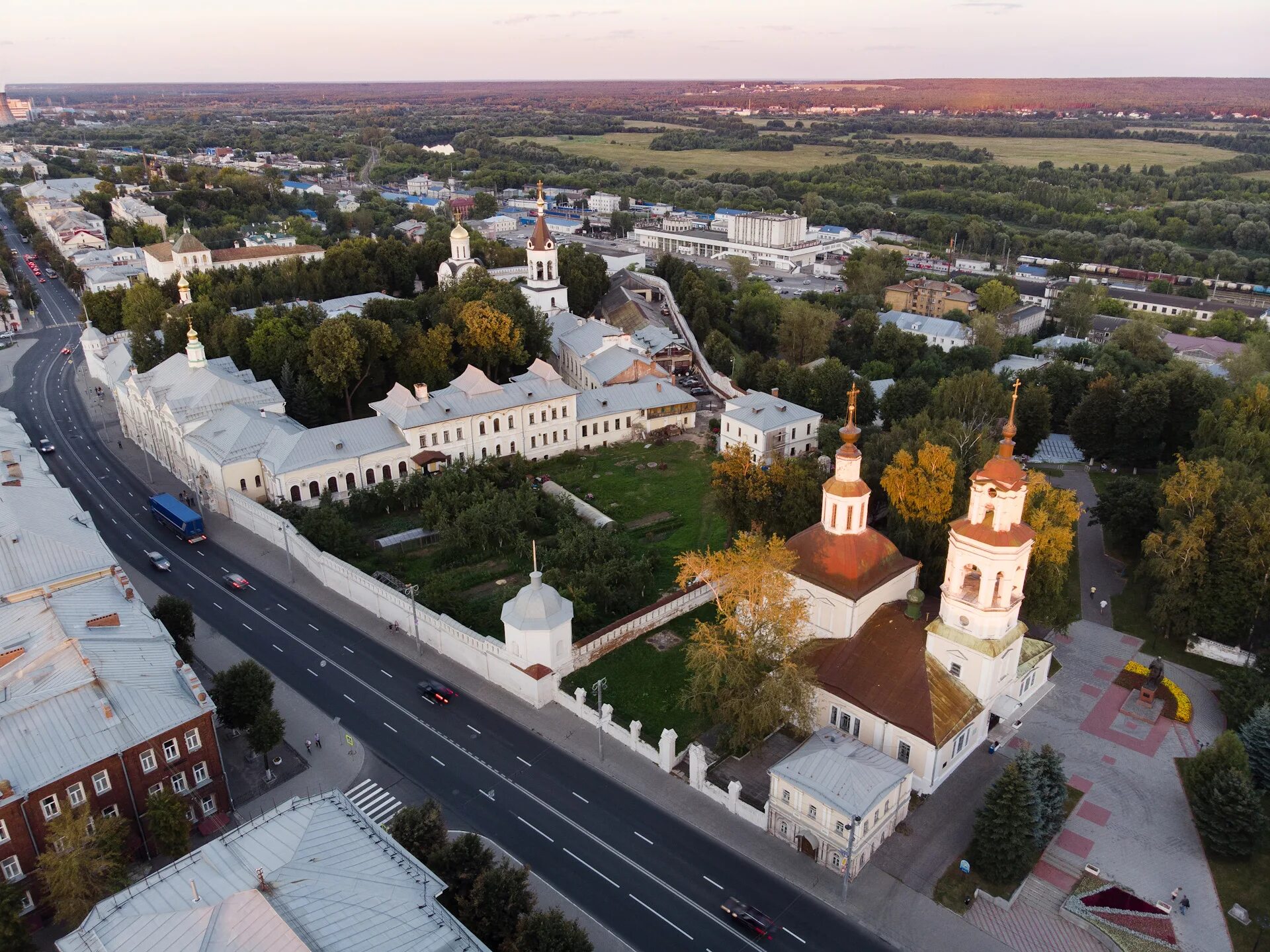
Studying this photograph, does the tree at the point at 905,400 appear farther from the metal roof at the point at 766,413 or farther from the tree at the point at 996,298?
the tree at the point at 996,298

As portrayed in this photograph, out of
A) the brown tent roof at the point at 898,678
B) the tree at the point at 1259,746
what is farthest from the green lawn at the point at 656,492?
the tree at the point at 1259,746

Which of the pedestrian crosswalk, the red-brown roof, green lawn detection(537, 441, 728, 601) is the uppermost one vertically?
the red-brown roof

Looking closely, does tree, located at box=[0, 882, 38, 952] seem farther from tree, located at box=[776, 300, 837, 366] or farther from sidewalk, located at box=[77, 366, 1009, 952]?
tree, located at box=[776, 300, 837, 366]

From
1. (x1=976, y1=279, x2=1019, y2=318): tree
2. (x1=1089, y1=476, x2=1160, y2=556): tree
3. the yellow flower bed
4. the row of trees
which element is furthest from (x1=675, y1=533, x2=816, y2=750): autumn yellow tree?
(x1=976, y1=279, x2=1019, y2=318): tree

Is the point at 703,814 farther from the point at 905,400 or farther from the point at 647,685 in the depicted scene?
the point at 905,400

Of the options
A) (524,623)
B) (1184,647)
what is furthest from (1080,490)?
(524,623)

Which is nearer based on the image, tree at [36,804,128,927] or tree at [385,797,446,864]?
tree at [36,804,128,927]

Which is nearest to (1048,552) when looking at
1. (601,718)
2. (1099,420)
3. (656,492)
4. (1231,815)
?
(1231,815)
